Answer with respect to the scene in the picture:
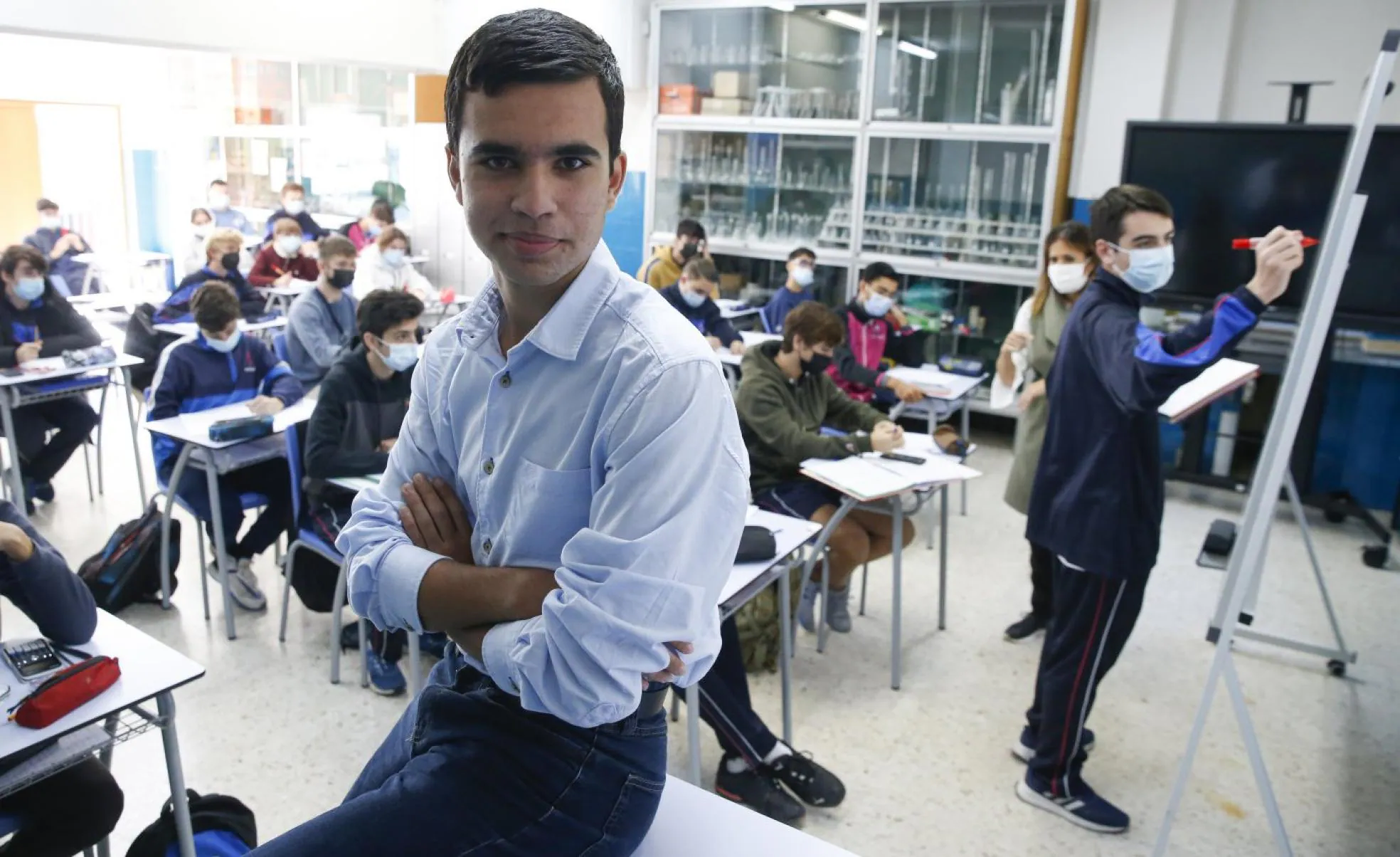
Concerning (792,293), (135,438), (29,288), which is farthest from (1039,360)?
(29,288)

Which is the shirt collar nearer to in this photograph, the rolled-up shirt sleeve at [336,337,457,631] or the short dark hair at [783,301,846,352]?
the rolled-up shirt sleeve at [336,337,457,631]

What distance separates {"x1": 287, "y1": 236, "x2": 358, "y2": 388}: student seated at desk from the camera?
500 centimetres

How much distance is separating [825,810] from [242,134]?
1040 centimetres

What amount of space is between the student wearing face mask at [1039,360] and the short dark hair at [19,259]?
4.29 meters

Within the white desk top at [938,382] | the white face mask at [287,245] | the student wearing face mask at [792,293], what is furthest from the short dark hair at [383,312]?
the white face mask at [287,245]

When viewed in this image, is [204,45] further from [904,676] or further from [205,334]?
[904,676]

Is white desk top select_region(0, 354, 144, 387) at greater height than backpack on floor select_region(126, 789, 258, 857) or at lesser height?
greater

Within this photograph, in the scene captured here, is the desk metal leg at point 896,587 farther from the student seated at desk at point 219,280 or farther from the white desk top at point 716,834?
the student seated at desk at point 219,280

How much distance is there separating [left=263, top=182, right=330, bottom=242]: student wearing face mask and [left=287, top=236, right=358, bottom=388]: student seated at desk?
4.42m

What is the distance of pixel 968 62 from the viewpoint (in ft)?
21.6

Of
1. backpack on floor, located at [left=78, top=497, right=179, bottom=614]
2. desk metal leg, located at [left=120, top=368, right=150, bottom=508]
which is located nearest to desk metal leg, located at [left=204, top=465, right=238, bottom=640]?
backpack on floor, located at [left=78, top=497, right=179, bottom=614]

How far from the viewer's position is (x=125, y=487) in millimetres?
5180

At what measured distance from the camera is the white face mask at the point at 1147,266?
2496 millimetres

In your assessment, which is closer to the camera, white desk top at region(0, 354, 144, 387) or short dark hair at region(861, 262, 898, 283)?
white desk top at region(0, 354, 144, 387)
